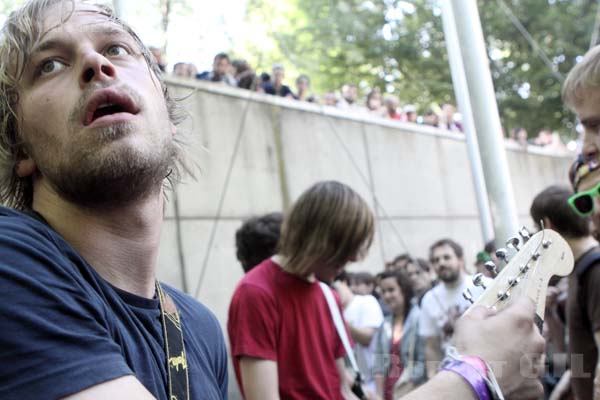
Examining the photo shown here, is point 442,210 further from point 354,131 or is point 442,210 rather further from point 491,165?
point 491,165

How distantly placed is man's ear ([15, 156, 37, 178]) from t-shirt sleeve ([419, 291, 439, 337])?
4732 millimetres

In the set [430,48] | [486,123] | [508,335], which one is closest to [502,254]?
[508,335]

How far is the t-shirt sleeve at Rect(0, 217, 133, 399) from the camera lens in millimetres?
1212

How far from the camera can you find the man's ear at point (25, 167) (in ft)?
5.72

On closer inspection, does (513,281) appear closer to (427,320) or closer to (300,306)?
(300,306)

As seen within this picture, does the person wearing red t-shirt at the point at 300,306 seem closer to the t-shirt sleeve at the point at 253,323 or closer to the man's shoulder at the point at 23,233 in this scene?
the t-shirt sleeve at the point at 253,323

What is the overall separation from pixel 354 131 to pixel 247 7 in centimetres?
620

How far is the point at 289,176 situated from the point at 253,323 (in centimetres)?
662

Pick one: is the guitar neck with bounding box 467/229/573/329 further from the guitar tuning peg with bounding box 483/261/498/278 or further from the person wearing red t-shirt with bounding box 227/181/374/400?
the person wearing red t-shirt with bounding box 227/181/374/400

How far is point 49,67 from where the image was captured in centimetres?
173

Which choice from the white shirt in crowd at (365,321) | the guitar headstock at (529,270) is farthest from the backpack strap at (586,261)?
the white shirt in crowd at (365,321)

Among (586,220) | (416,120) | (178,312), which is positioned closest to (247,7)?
(416,120)

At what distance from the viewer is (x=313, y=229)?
→ 11.1 ft

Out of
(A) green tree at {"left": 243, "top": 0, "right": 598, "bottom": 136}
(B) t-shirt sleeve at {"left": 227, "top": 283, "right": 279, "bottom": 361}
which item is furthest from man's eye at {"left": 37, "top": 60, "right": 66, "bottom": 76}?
(A) green tree at {"left": 243, "top": 0, "right": 598, "bottom": 136}
